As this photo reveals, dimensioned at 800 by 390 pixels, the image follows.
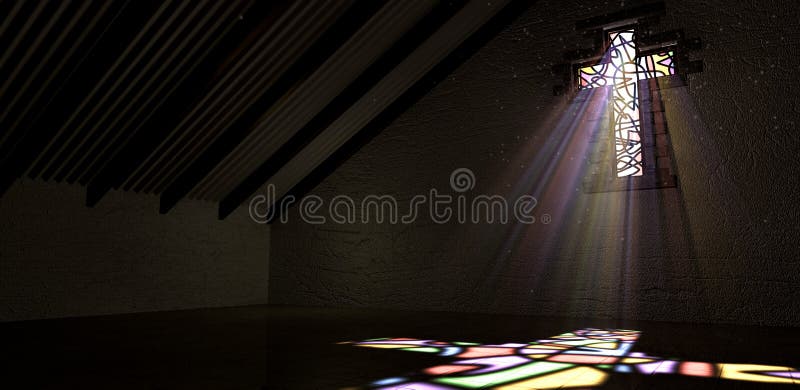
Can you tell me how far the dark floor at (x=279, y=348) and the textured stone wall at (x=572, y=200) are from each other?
49cm

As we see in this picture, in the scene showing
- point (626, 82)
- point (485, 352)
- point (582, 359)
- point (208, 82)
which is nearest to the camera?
point (582, 359)

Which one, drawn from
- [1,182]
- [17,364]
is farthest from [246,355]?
[1,182]

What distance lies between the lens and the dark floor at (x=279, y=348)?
2.30m

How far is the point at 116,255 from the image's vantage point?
5750 millimetres

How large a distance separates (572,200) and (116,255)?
15.1ft

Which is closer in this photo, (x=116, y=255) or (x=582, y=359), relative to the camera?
(x=582, y=359)

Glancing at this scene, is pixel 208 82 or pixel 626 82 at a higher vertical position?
pixel 626 82

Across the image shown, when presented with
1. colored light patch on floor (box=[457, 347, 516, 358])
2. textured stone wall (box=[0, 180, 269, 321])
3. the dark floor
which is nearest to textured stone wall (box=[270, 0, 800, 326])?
the dark floor

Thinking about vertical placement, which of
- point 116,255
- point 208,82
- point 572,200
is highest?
point 208,82

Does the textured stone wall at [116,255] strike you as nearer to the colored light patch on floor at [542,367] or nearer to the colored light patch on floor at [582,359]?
the colored light patch on floor at [542,367]

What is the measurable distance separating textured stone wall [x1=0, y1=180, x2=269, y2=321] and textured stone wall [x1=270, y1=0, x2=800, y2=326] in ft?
2.20

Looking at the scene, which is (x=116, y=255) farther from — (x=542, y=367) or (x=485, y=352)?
(x=542, y=367)

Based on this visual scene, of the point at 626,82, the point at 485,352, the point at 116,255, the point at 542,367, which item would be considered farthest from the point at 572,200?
the point at 116,255

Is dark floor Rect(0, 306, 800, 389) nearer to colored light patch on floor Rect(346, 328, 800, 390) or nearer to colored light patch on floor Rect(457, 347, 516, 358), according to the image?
colored light patch on floor Rect(346, 328, 800, 390)
